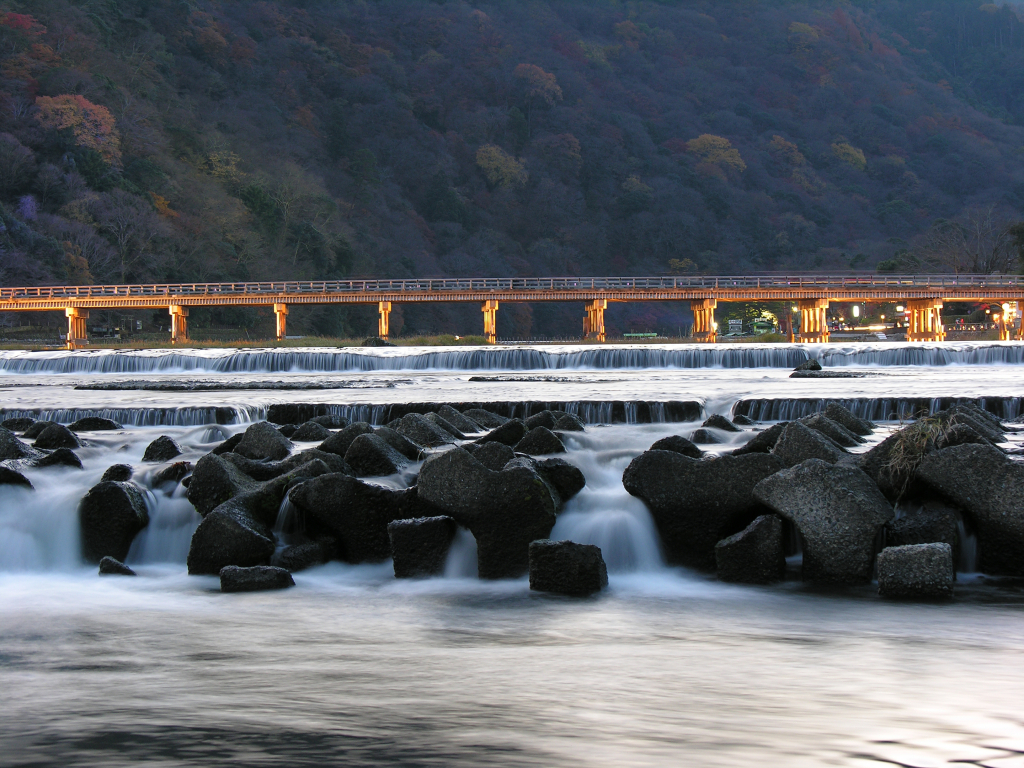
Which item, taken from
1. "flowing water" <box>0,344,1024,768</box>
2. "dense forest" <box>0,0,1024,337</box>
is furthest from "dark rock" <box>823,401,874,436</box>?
"dense forest" <box>0,0,1024,337</box>

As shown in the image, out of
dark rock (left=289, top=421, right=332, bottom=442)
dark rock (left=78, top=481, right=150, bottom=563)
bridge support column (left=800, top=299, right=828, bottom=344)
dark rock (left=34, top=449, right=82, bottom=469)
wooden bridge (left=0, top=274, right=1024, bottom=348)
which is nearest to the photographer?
dark rock (left=78, top=481, right=150, bottom=563)

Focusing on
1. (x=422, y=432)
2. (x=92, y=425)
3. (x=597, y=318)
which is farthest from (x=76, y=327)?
(x=422, y=432)

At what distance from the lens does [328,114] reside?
109000 mm

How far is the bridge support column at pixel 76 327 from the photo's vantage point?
58875mm

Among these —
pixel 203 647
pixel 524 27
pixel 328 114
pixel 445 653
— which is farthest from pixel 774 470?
pixel 524 27

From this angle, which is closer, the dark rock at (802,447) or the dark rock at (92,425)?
the dark rock at (802,447)

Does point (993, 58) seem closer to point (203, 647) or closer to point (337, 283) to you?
point (337, 283)

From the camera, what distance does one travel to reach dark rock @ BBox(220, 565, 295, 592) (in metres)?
7.46

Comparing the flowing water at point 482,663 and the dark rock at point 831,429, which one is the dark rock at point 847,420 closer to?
the dark rock at point 831,429

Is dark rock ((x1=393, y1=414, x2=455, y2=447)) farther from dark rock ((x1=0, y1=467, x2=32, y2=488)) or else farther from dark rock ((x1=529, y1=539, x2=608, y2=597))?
dark rock ((x1=529, y1=539, x2=608, y2=597))

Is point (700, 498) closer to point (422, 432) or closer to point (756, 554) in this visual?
point (756, 554)

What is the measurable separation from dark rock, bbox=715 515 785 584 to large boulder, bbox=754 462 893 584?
17 cm

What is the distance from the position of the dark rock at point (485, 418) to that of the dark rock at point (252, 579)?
6.77m

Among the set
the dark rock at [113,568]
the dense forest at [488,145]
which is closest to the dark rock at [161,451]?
the dark rock at [113,568]
